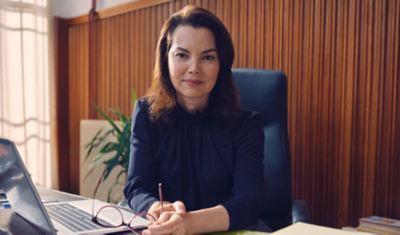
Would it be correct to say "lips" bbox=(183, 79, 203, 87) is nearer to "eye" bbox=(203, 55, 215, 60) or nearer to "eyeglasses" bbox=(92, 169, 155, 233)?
"eye" bbox=(203, 55, 215, 60)

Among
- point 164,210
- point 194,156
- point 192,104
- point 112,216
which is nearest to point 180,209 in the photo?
point 164,210

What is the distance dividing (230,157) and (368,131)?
89cm

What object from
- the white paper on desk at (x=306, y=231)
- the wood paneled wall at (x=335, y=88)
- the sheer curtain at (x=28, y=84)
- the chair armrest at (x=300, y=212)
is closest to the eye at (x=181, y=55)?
the chair armrest at (x=300, y=212)

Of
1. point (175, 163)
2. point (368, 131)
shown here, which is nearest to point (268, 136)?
point (175, 163)

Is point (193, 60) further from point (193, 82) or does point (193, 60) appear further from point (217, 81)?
point (217, 81)

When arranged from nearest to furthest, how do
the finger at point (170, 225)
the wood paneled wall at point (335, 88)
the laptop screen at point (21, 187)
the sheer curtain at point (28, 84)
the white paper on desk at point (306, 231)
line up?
the white paper on desk at point (306, 231)
the laptop screen at point (21, 187)
the finger at point (170, 225)
the wood paneled wall at point (335, 88)
the sheer curtain at point (28, 84)

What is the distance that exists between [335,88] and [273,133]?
61 centimetres

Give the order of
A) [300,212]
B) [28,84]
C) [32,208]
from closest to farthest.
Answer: [32,208] → [300,212] → [28,84]

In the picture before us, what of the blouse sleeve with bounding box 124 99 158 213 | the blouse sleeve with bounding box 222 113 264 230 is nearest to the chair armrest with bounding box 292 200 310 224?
the blouse sleeve with bounding box 222 113 264 230

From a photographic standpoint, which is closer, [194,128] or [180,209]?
[180,209]

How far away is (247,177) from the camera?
1233mm

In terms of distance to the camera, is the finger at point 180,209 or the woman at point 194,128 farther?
the woman at point 194,128

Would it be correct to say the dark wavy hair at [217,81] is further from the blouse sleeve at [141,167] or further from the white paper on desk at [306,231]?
the white paper on desk at [306,231]

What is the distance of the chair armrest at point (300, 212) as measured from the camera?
1.34 meters
